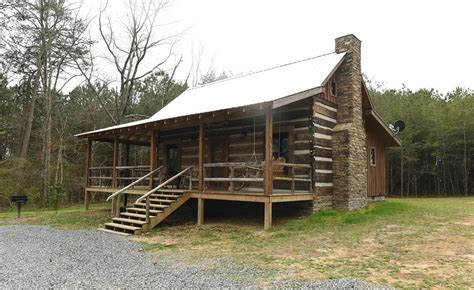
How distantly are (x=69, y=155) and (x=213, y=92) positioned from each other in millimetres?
14948

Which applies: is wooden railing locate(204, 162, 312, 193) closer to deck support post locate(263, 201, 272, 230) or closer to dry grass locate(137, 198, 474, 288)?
deck support post locate(263, 201, 272, 230)

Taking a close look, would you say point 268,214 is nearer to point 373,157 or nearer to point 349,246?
point 349,246

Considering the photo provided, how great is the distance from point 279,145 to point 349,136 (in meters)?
2.51

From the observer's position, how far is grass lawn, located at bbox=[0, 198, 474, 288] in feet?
18.9

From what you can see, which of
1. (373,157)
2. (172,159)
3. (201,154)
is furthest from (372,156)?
(172,159)

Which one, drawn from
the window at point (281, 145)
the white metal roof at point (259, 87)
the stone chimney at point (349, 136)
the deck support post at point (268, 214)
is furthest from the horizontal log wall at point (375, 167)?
the deck support post at point (268, 214)

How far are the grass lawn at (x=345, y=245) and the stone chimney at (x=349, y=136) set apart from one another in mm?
814

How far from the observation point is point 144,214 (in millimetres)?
11266

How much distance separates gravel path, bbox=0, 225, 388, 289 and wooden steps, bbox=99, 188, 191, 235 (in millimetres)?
1415

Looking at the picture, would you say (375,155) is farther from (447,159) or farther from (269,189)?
(447,159)

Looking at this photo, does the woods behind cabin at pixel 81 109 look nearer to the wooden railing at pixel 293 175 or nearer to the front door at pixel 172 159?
the front door at pixel 172 159

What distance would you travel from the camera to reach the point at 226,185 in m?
13.7

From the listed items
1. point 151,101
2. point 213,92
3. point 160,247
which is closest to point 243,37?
point 151,101

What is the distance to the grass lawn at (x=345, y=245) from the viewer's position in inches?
227
